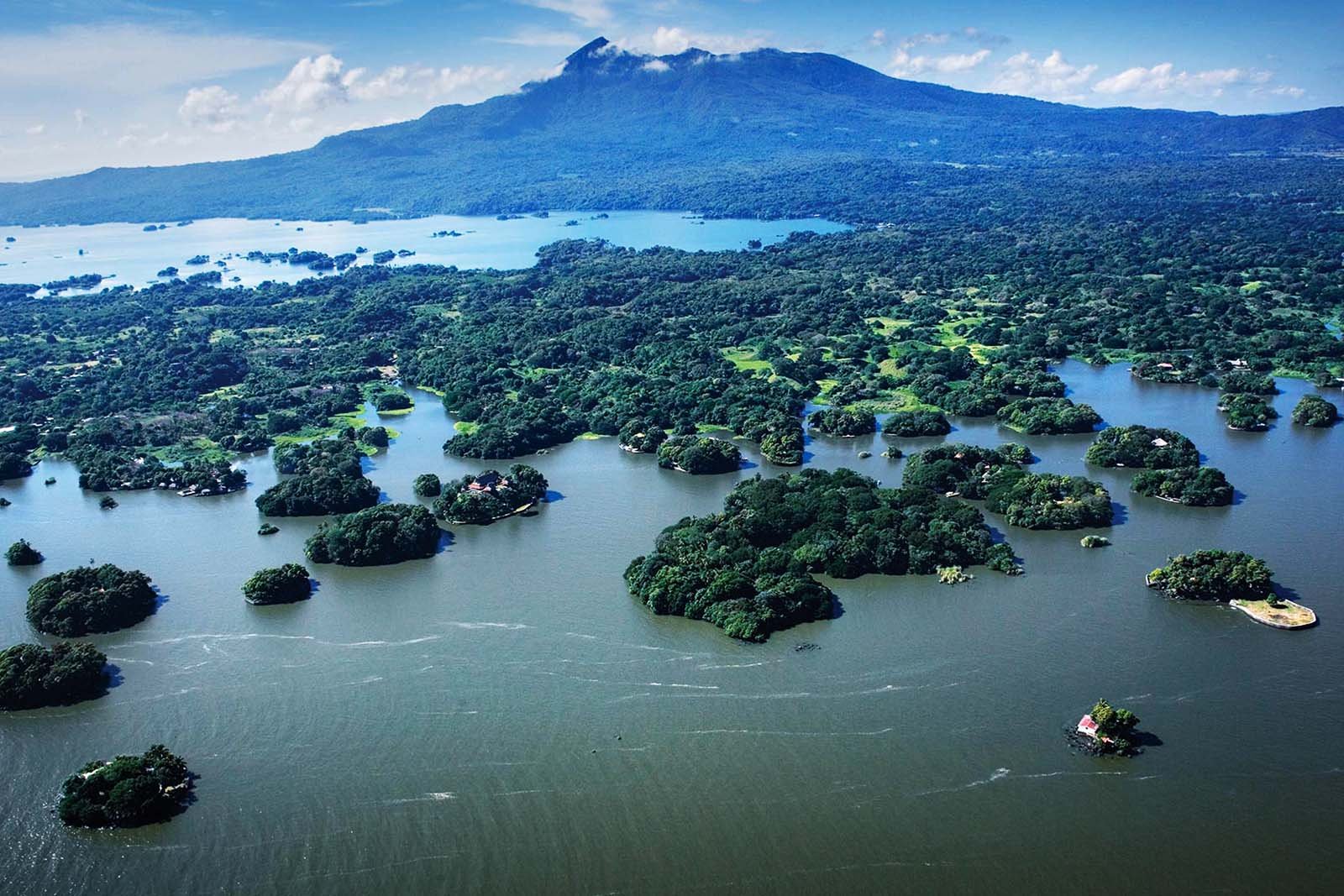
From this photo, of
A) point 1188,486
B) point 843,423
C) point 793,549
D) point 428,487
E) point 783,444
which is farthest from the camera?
point 843,423

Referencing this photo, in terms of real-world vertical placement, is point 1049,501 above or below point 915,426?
above

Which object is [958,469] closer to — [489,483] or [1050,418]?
[1050,418]

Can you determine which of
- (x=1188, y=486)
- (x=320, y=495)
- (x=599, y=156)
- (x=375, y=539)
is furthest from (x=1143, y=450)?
(x=599, y=156)

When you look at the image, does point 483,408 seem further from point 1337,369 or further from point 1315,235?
point 1315,235

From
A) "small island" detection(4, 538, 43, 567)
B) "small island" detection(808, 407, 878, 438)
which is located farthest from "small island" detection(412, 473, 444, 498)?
"small island" detection(808, 407, 878, 438)

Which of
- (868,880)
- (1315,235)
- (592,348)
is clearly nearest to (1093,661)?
(868,880)

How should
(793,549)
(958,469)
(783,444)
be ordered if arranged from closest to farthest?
(793,549)
(958,469)
(783,444)
